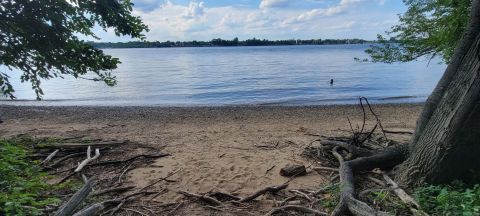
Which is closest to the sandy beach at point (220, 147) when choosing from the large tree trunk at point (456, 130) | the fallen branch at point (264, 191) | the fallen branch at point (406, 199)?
the fallen branch at point (264, 191)

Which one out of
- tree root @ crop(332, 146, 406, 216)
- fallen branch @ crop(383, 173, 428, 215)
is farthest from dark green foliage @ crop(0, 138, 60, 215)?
fallen branch @ crop(383, 173, 428, 215)

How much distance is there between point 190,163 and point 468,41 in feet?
17.1

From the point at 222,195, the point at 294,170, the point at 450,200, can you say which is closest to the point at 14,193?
the point at 222,195

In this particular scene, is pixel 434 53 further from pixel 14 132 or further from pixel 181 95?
pixel 181 95

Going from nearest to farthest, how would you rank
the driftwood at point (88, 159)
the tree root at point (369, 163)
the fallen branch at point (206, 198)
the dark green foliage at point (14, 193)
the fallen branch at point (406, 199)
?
the dark green foliage at point (14, 193) < the fallen branch at point (406, 199) < the tree root at point (369, 163) < the fallen branch at point (206, 198) < the driftwood at point (88, 159)

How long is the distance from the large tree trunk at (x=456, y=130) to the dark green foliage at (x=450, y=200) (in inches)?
10.1

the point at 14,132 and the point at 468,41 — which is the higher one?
the point at 468,41

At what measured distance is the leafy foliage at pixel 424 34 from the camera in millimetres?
9656

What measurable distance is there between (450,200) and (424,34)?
33.1 feet

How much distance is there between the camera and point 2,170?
4156 millimetres

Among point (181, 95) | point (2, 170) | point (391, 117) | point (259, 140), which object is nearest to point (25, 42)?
point (2, 170)

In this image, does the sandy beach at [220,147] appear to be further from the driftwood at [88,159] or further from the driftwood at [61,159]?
the driftwood at [61,159]

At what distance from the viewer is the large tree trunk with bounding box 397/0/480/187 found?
15.2 feet

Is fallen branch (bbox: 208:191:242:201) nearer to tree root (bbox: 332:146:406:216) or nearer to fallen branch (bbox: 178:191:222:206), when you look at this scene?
fallen branch (bbox: 178:191:222:206)
